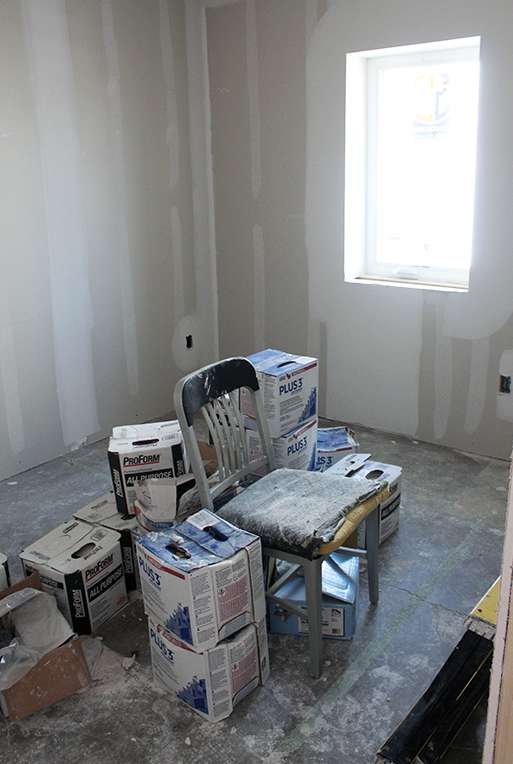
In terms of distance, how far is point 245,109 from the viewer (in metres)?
4.18

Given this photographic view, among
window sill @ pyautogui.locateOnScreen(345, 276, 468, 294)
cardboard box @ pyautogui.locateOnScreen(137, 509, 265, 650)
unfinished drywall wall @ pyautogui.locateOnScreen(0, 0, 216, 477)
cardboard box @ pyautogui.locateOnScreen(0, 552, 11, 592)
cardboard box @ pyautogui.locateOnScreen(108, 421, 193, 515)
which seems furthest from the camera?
window sill @ pyautogui.locateOnScreen(345, 276, 468, 294)

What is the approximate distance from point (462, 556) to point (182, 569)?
4.60 ft

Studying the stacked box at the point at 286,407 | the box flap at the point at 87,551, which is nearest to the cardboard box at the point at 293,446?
the stacked box at the point at 286,407

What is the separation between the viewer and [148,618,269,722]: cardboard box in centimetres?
201

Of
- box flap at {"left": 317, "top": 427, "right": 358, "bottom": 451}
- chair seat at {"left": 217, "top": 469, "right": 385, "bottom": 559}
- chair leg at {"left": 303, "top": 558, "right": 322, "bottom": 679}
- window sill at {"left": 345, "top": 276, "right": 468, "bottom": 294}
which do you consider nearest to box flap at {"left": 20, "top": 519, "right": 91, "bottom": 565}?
chair seat at {"left": 217, "top": 469, "right": 385, "bottom": 559}

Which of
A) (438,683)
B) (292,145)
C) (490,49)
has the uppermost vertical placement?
(490,49)

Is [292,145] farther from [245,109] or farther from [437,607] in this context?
[437,607]

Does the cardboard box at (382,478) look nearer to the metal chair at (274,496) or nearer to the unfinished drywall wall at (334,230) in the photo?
the metal chair at (274,496)

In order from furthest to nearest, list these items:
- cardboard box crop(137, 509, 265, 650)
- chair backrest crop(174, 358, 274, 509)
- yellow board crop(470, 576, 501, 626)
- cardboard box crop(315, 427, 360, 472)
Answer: cardboard box crop(315, 427, 360, 472) → chair backrest crop(174, 358, 274, 509) → cardboard box crop(137, 509, 265, 650) → yellow board crop(470, 576, 501, 626)

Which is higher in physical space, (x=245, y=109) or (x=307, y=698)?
(x=245, y=109)

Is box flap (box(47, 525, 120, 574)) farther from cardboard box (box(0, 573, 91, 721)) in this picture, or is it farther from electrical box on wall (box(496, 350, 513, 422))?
electrical box on wall (box(496, 350, 513, 422))

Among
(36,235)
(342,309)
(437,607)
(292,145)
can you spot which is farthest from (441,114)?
(437,607)

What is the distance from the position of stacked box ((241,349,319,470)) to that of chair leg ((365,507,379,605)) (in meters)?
0.50

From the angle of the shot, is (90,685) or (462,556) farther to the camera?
(462,556)
